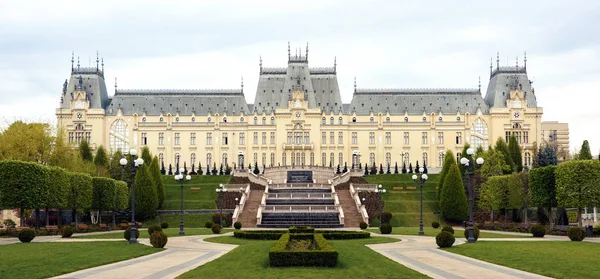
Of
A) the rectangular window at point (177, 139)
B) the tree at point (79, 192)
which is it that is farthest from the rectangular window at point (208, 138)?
the tree at point (79, 192)

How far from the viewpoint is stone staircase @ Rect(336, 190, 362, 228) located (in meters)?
64.2

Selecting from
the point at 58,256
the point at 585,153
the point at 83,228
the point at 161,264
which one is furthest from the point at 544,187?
the point at 58,256

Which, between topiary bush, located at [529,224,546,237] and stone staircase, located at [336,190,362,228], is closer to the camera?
topiary bush, located at [529,224,546,237]

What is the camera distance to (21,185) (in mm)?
48625

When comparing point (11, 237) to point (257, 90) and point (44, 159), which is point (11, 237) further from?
point (257, 90)

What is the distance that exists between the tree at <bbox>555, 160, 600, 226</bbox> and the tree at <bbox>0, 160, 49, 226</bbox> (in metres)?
38.9

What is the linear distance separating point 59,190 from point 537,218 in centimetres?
4475

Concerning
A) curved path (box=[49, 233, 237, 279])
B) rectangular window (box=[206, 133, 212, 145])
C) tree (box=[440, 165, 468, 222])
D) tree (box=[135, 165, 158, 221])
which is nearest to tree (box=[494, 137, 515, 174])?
tree (box=[440, 165, 468, 222])

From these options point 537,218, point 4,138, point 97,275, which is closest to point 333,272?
point 97,275

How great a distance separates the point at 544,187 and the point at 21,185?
131ft

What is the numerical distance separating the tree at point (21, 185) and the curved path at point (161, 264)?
17.5 meters

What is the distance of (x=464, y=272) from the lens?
928 inches

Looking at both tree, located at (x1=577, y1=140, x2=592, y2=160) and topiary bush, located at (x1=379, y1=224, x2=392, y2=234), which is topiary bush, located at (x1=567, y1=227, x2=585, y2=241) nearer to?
topiary bush, located at (x1=379, y1=224, x2=392, y2=234)

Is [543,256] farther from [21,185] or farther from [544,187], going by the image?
[21,185]
